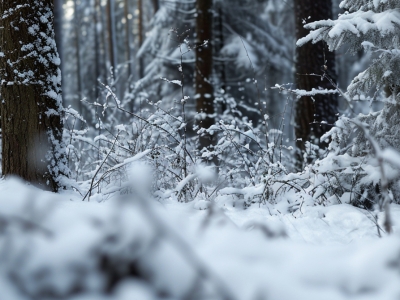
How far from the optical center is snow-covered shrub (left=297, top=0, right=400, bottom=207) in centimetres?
285

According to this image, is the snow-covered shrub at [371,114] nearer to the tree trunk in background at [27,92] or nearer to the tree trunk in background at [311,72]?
the tree trunk in background at [27,92]

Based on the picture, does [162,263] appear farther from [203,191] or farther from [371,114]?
[371,114]

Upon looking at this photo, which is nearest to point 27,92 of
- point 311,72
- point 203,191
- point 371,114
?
point 203,191

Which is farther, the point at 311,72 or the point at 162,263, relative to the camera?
the point at 311,72

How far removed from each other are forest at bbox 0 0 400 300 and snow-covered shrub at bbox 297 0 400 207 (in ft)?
0.04

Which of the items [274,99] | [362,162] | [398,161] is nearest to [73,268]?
[398,161]

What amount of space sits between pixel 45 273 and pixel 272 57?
490 inches

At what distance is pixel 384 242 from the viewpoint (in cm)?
83

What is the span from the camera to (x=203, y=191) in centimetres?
344

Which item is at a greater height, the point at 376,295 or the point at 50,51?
the point at 50,51

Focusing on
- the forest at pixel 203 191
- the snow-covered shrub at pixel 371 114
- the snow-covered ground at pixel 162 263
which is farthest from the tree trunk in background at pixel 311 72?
the snow-covered ground at pixel 162 263

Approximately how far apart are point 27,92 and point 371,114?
2.76 m

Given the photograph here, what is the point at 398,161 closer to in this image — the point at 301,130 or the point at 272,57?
the point at 301,130

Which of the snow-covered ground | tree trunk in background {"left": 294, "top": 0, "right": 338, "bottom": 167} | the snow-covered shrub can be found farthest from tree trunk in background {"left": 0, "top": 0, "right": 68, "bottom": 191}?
tree trunk in background {"left": 294, "top": 0, "right": 338, "bottom": 167}
